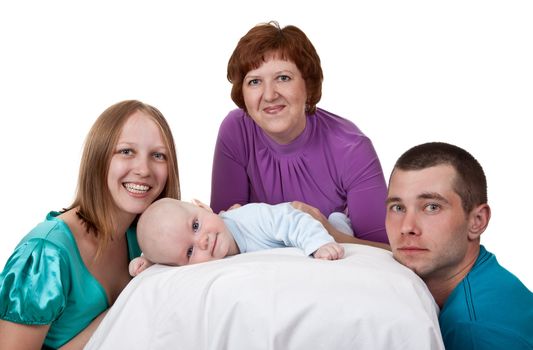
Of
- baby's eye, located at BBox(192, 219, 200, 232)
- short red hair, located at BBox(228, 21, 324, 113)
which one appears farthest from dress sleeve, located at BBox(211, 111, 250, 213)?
baby's eye, located at BBox(192, 219, 200, 232)

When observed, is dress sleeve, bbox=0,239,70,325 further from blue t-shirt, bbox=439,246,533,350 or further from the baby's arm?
blue t-shirt, bbox=439,246,533,350

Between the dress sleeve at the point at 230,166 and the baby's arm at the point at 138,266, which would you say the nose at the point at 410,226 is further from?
the dress sleeve at the point at 230,166

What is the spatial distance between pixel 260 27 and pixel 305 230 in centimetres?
115

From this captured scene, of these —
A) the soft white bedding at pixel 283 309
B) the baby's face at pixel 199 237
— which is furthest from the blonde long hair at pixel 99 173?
the soft white bedding at pixel 283 309

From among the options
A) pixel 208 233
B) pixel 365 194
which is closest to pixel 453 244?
pixel 208 233

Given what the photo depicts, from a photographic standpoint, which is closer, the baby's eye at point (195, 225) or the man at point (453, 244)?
the man at point (453, 244)

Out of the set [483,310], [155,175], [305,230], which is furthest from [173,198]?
[483,310]

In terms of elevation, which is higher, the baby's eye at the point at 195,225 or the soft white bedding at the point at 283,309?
the baby's eye at the point at 195,225

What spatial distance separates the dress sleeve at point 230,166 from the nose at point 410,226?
4.37 ft

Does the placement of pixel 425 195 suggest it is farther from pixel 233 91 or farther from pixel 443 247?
pixel 233 91

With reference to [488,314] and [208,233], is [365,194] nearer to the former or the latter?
[208,233]

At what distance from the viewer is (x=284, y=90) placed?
296 cm

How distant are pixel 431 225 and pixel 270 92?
1119 mm

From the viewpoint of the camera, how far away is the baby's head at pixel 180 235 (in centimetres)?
227
